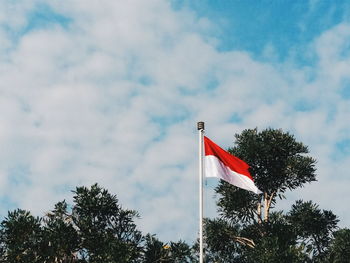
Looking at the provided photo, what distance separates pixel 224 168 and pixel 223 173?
0.69ft

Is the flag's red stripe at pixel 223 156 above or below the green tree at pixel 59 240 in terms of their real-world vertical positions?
below

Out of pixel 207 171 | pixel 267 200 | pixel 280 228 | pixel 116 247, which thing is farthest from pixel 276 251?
pixel 207 171

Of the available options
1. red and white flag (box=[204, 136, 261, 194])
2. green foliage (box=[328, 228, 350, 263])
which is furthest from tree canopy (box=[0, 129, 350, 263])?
red and white flag (box=[204, 136, 261, 194])

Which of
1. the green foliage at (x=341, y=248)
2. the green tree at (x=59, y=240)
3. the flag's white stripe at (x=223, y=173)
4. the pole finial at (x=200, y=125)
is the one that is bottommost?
the flag's white stripe at (x=223, y=173)

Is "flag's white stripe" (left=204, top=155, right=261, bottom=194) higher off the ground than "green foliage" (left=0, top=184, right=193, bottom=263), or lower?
lower

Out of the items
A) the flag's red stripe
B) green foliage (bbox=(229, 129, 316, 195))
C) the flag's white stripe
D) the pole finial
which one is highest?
green foliage (bbox=(229, 129, 316, 195))

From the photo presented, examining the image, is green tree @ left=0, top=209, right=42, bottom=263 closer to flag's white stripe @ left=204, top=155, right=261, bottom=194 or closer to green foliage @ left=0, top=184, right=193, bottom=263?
green foliage @ left=0, top=184, right=193, bottom=263

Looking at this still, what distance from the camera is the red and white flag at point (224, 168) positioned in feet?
53.1

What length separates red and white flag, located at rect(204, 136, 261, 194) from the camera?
16188 mm

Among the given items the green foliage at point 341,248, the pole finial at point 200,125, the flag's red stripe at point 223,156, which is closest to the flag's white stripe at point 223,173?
the flag's red stripe at point 223,156

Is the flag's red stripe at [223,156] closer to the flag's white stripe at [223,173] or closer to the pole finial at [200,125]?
the flag's white stripe at [223,173]

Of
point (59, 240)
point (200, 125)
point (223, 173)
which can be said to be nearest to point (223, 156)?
Answer: point (223, 173)

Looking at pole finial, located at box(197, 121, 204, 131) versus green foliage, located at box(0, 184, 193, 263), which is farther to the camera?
green foliage, located at box(0, 184, 193, 263)

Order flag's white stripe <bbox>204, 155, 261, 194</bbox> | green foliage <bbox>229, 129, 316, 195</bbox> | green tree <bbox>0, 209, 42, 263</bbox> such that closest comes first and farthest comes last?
1. flag's white stripe <bbox>204, 155, 261, 194</bbox>
2. green tree <bbox>0, 209, 42, 263</bbox>
3. green foliage <bbox>229, 129, 316, 195</bbox>
